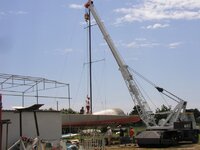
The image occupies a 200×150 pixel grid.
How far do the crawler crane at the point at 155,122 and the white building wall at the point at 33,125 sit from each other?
40.1 ft

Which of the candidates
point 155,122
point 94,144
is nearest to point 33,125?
point 94,144

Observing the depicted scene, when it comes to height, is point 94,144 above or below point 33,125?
below

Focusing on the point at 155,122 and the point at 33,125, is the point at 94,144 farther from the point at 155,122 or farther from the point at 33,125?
the point at 155,122

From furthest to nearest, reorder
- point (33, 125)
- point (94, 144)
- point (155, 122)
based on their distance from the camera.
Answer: point (155, 122) → point (33, 125) → point (94, 144)

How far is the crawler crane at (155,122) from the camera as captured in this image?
109ft

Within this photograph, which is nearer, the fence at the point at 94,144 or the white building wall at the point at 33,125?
the white building wall at the point at 33,125

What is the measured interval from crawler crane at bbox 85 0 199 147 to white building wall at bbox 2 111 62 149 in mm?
12211

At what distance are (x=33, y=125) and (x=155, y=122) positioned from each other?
19.1 metres

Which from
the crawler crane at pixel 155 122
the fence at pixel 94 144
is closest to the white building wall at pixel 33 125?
the fence at pixel 94 144

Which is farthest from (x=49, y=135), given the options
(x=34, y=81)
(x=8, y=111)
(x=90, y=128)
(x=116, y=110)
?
(x=116, y=110)

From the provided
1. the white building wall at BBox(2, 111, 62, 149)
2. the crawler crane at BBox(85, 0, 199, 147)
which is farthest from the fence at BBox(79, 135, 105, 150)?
the crawler crane at BBox(85, 0, 199, 147)

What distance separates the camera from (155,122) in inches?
1496

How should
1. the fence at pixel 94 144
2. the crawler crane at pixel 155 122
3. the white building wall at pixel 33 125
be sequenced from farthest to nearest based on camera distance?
the crawler crane at pixel 155 122
the fence at pixel 94 144
the white building wall at pixel 33 125

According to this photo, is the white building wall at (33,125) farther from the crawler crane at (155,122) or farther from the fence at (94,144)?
the crawler crane at (155,122)
